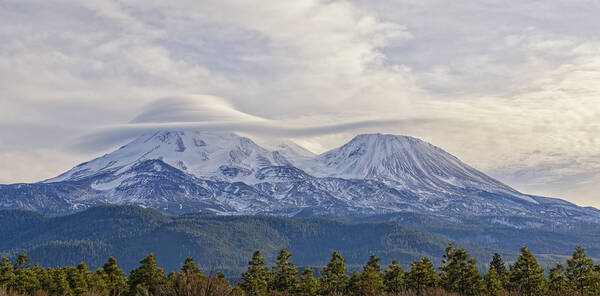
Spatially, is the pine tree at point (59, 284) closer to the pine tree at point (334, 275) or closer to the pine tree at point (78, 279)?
the pine tree at point (78, 279)

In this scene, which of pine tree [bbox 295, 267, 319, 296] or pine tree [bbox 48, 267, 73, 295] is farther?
pine tree [bbox 295, 267, 319, 296]

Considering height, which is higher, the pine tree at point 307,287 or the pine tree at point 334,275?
the pine tree at point 334,275

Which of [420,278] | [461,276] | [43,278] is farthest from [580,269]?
[43,278]

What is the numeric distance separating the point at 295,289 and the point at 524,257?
29.8m

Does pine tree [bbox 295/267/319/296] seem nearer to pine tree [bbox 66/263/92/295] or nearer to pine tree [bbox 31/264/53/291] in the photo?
pine tree [bbox 66/263/92/295]

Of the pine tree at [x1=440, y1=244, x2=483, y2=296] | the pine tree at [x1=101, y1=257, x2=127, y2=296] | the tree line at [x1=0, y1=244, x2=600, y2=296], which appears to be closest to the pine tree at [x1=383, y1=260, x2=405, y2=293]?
the tree line at [x1=0, y1=244, x2=600, y2=296]

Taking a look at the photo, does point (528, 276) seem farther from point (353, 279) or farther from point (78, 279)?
point (78, 279)

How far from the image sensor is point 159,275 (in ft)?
305

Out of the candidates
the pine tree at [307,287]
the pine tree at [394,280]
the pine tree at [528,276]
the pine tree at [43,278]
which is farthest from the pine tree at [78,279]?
the pine tree at [528,276]

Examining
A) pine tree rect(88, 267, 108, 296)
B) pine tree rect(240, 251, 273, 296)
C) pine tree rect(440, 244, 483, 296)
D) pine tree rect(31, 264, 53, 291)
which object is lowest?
pine tree rect(31, 264, 53, 291)

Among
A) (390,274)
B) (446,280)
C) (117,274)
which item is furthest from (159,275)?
(446,280)

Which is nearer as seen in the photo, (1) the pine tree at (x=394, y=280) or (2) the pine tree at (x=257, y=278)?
(1) the pine tree at (x=394, y=280)

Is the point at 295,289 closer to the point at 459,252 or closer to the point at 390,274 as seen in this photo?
the point at 390,274

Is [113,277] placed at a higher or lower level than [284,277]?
lower
